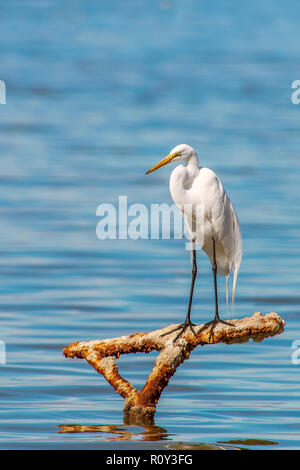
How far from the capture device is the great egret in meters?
13.0

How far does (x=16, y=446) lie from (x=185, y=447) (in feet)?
6.00

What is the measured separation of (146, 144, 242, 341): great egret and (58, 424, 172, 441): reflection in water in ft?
4.47

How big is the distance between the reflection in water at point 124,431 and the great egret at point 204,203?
1363 mm

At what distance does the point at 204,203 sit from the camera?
13180 mm

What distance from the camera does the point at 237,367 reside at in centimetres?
1770

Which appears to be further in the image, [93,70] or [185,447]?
[93,70]

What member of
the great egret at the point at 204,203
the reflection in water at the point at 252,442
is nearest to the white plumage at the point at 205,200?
the great egret at the point at 204,203

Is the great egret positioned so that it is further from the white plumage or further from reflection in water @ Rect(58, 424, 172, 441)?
reflection in water @ Rect(58, 424, 172, 441)

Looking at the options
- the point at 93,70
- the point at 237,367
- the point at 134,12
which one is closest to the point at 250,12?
the point at 134,12

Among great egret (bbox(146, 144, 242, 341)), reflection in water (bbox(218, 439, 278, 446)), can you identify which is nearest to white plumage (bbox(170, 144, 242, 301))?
great egret (bbox(146, 144, 242, 341))

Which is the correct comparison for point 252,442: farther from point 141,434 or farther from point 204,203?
point 204,203

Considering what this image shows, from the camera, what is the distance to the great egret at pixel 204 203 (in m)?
13.0
